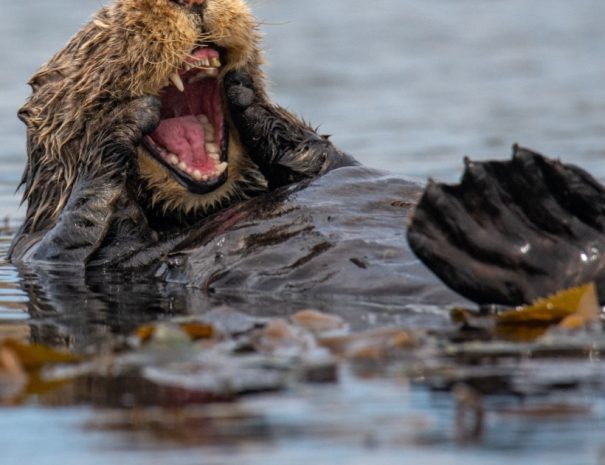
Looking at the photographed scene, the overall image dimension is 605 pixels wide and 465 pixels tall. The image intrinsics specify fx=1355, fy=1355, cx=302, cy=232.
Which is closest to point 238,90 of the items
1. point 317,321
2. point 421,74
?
point 317,321

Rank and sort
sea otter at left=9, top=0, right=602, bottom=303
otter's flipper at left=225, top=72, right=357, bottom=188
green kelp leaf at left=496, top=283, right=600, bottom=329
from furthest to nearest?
otter's flipper at left=225, top=72, right=357, bottom=188 < sea otter at left=9, top=0, right=602, bottom=303 < green kelp leaf at left=496, top=283, right=600, bottom=329

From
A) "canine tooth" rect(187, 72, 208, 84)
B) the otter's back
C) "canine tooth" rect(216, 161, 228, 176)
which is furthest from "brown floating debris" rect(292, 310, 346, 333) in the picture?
"canine tooth" rect(187, 72, 208, 84)

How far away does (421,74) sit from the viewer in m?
15.5

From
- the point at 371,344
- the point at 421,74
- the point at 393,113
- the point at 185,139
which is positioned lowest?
the point at 371,344

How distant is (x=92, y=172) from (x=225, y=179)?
57cm

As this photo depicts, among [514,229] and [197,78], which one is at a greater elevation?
[197,78]

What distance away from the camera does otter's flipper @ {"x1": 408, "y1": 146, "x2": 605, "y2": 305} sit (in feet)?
14.3

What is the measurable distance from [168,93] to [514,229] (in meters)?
2.17

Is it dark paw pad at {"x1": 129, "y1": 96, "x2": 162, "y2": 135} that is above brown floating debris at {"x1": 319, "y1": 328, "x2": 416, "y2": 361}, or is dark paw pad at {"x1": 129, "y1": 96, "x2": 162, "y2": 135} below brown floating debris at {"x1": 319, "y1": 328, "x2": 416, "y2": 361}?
above

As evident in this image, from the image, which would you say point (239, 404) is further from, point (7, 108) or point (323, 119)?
point (7, 108)

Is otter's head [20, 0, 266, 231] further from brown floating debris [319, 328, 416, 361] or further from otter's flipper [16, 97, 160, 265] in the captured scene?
brown floating debris [319, 328, 416, 361]

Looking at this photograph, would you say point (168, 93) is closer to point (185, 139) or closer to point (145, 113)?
point (185, 139)

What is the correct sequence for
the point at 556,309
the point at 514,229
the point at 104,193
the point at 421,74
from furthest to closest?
the point at 421,74
the point at 104,193
the point at 514,229
the point at 556,309

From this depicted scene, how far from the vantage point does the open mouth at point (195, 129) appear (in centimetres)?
577
